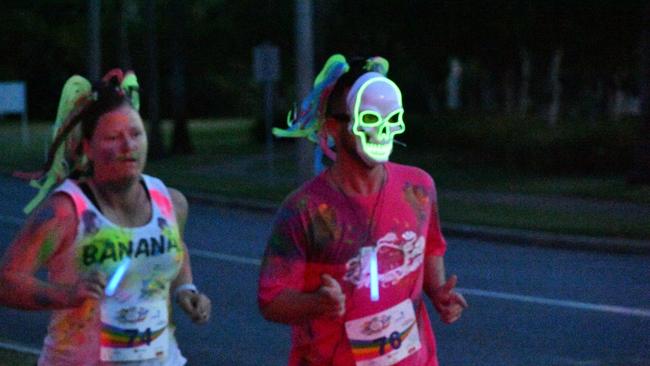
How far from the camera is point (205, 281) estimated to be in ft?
39.3

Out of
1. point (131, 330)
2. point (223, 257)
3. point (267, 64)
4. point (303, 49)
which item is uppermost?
point (131, 330)

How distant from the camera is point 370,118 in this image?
3764mm

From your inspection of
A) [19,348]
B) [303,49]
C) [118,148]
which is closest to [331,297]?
[118,148]

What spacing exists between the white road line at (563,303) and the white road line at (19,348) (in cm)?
417

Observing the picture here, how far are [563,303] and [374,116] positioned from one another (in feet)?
23.7

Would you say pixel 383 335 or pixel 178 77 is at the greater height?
pixel 383 335

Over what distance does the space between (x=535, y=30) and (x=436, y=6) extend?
2730 mm

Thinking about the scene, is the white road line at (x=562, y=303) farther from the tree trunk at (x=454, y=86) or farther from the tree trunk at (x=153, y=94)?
the tree trunk at (x=454, y=86)

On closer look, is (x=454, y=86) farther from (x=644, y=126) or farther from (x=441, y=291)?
(x=441, y=291)

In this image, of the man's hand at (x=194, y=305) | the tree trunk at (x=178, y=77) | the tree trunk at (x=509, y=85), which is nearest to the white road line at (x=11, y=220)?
the man's hand at (x=194, y=305)

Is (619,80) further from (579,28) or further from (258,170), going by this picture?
(258,170)

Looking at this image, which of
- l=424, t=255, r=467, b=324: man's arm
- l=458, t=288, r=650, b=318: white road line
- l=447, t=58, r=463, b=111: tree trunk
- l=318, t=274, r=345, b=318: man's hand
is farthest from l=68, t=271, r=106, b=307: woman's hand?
l=447, t=58, r=463, b=111: tree trunk

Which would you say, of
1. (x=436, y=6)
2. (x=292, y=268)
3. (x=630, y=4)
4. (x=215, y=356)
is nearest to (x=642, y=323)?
(x=215, y=356)

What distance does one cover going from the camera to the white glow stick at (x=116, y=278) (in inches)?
146
